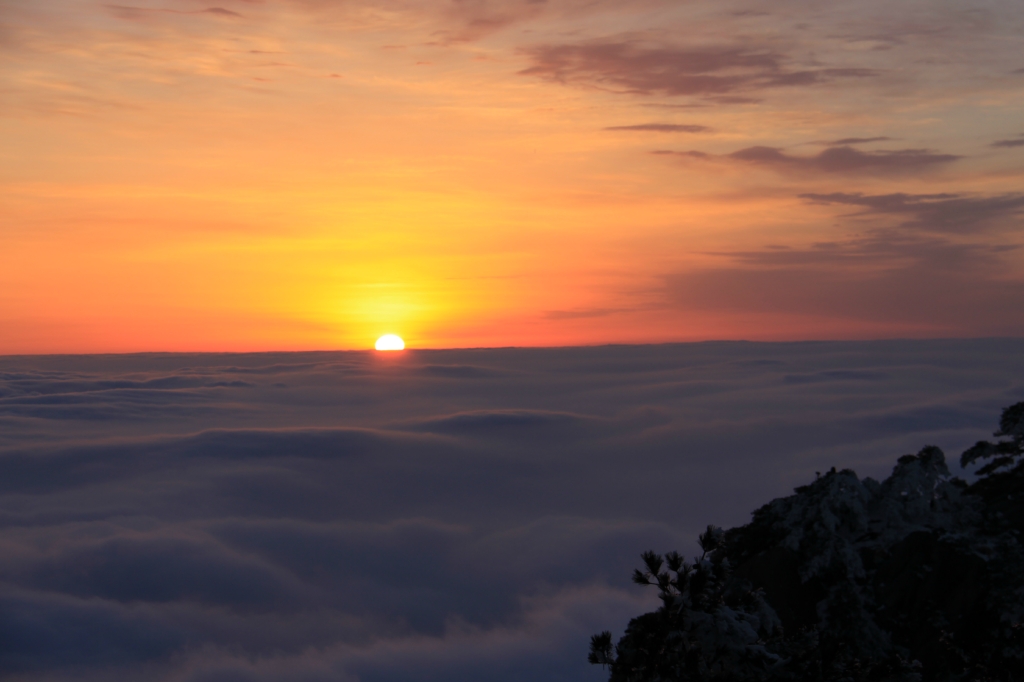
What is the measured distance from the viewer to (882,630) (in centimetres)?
1794

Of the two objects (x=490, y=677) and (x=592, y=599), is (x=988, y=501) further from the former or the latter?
(x=592, y=599)

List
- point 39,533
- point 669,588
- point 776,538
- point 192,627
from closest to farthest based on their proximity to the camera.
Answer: point 669,588
point 776,538
point 192,627
point 39,533

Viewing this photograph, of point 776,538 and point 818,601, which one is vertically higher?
point 776,538

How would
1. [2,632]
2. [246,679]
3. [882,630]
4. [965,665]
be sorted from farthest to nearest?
1. [2,632]
2. [246,679]
3. [882,630]
4. [965,665]

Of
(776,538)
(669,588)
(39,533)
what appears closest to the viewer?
(669,588)

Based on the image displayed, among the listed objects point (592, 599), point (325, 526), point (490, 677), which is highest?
point (325, 526)

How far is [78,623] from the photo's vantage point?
14900 centimetres

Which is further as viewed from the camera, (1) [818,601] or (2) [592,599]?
(2) [592,599]

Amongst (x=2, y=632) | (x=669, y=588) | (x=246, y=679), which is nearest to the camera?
(x=669, y=588)

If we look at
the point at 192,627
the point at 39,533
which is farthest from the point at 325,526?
the point at 39,533

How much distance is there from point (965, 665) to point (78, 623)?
164855 millimetres

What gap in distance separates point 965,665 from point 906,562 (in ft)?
17.2

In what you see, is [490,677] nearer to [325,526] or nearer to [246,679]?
[246,679]

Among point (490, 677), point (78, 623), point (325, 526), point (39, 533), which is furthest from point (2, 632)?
point (490, 677)
